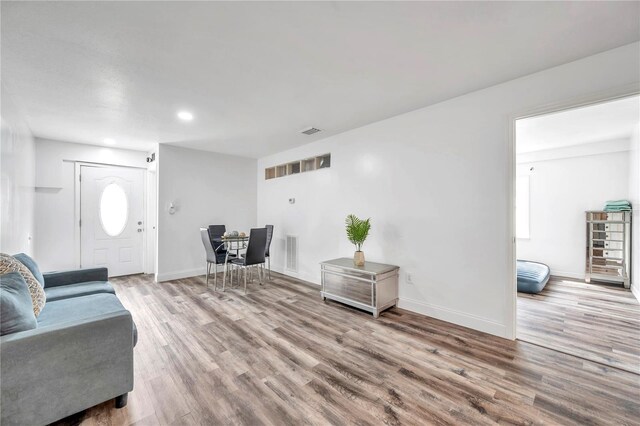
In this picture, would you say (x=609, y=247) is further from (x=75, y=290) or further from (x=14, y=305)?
(x=75, y=290)

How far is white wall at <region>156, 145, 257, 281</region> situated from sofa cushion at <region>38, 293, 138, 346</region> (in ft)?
8.40

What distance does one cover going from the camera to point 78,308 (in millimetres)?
2021

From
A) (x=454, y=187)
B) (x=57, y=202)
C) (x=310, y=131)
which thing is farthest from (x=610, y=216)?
(x=57, y=202)

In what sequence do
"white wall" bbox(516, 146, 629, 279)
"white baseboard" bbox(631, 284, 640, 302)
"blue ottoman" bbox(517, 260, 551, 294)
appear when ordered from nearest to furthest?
1. "white baseboard" bbox(631, 284, 640, 302)
2. "blue ottoman" bbox(517, 260, 551, 294)
3. "white wall" bbox(516, 146, 629, 279)

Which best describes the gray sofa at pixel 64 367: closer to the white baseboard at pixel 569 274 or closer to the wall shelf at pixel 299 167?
the wall shelf at pixel 299 167

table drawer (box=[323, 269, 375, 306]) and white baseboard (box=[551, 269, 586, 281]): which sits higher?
table drawer (box=[323, 269, 375, 306])

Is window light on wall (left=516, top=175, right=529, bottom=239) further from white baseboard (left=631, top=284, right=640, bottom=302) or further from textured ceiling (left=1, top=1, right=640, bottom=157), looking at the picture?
textured ceiling (left=1, top=1, right=640, bottom=157)

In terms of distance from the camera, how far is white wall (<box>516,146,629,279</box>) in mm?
4543

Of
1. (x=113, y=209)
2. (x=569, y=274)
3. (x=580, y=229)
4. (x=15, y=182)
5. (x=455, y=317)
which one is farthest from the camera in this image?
(x=113, y=209)

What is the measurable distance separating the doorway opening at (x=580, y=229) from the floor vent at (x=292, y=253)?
11.5ft

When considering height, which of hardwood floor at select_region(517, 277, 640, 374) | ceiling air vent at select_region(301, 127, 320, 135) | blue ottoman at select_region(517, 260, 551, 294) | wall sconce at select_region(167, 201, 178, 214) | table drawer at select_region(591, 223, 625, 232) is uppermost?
ceiling air vent at select_region(301, 127, 320, 135)

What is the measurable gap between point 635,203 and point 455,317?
3930 millimetres


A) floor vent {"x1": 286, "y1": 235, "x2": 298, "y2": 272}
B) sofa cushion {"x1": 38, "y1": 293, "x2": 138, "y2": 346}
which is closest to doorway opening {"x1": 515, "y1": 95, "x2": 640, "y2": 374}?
floor vent {"x1": 286, "y1": 235, "x2": 298, "y2": 272}

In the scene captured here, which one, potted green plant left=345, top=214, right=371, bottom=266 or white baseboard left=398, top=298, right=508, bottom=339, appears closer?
white baseboard left=398, top=298, right=508, bottom=339
